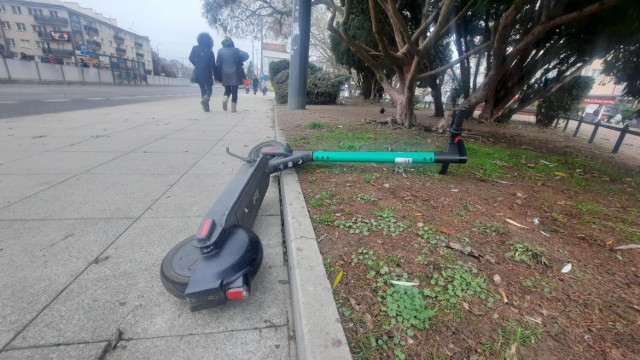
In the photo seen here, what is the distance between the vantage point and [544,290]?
1.62 meters

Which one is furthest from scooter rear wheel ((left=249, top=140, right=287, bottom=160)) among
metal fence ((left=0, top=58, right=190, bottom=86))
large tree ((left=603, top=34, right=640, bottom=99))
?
metal fence ((left=0, top=58, right=190, bottom=86))

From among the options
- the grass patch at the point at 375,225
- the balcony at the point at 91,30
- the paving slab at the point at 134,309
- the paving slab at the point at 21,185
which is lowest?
the paving slab at the point at 134,309

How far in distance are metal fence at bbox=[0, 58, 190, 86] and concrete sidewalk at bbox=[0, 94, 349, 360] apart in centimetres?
2602

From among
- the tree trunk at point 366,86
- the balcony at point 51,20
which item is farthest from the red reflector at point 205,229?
the balcony at point 51,20

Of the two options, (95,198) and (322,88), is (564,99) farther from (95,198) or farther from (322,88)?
(95,198)

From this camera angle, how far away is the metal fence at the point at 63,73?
21.2 meters

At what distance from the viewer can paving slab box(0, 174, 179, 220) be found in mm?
2374

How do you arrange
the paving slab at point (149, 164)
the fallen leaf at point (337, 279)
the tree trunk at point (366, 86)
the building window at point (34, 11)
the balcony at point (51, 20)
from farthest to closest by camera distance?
the balcony at point (51, 20)
the building window at point (34, 11)
the tree trunk at point (366, 86)
the paving slab at point (149, 164)
the fallen leaf at point (337, 279)

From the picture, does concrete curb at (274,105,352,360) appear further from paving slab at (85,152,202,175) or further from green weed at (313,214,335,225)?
paving slab at (85,152,202,175)

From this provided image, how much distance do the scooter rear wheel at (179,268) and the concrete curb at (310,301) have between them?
55 centimetres

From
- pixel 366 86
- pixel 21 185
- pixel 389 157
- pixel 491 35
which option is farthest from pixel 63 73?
pixel 389 157

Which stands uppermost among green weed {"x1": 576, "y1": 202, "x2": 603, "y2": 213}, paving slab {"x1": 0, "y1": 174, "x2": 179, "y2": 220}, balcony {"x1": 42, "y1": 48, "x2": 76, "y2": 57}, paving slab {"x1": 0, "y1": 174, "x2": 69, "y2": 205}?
balcony {"x1": 42, "y1": 48, "x2": 76, "y2": 57}

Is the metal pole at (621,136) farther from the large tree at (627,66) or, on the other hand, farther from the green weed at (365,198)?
the green weed at (365,198)

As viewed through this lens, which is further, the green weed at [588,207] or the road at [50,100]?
the road at [50,100]
